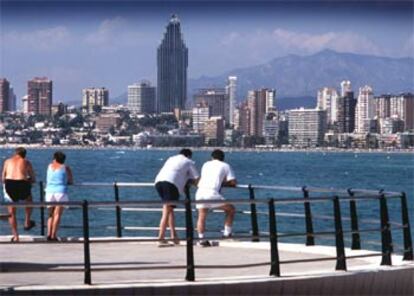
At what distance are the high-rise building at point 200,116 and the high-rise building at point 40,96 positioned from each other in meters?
20.0

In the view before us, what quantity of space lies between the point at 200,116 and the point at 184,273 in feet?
570

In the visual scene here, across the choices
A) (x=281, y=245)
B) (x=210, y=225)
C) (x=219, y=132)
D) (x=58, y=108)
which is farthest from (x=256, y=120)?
(x=281, y=245)

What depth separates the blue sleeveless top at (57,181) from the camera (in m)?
12.7

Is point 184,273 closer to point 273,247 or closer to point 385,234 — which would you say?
point 273,247

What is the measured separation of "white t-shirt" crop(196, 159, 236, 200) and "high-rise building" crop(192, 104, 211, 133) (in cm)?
16020

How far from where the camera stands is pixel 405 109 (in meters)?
190

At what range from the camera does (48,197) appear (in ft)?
41.7

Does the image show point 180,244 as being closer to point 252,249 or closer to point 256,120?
point 252,249

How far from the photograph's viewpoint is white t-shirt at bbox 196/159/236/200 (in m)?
12.2

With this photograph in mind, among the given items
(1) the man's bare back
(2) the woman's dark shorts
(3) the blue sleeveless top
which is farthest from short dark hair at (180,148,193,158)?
(1) the man's bare back

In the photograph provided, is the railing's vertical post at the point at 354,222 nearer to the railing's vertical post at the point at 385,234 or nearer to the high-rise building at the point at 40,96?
the railing's vertical post at the point at 385,234

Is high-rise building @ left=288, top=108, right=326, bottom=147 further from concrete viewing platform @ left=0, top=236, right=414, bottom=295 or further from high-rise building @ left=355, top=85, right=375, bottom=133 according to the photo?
concrete viewing platform @ left=0, top=236, right=414, bottom=295

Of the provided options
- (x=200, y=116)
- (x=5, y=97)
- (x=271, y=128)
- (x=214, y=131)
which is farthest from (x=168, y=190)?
(x=271, y=128)

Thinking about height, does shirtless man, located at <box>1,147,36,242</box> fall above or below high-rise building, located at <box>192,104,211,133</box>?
above
